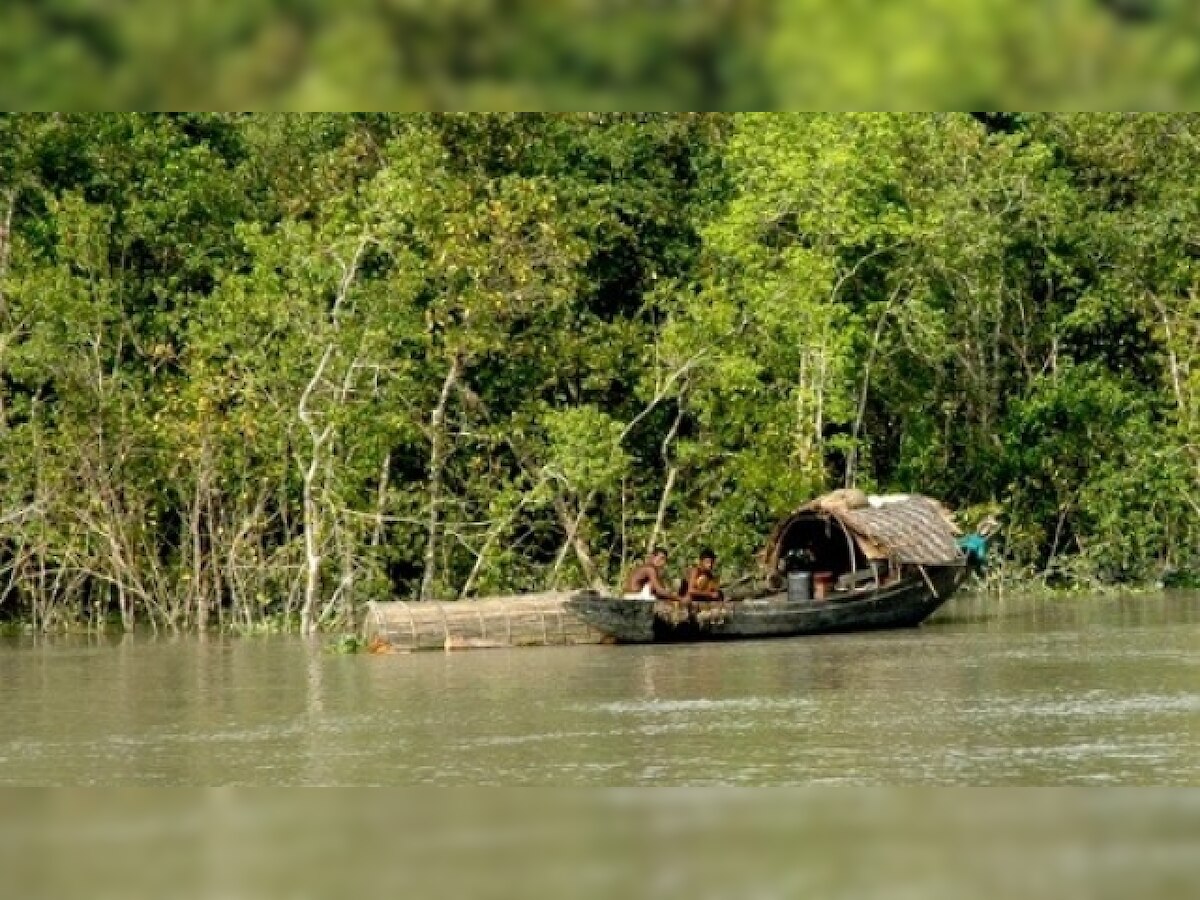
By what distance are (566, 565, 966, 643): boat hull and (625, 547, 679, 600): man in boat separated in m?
0.31

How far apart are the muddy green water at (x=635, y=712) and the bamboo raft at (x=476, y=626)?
0.33m

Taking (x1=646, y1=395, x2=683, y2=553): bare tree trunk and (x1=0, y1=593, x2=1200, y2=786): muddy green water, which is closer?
(x1=0, y1=593, x2=1200, y2=786): muddy green water

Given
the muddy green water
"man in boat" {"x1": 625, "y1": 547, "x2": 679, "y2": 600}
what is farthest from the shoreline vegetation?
"man in boat" {"x1": 625, "y1": 547, "x2": 679, "y2": 600}

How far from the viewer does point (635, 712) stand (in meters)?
11.8

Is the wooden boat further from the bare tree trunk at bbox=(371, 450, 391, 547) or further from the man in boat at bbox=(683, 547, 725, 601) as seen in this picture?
the bare tree trunk at bbox=(371, 450, 391, 547)

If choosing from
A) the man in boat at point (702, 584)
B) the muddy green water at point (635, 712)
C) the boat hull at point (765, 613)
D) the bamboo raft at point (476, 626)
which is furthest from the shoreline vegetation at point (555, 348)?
the boat hull at point (765, 613)

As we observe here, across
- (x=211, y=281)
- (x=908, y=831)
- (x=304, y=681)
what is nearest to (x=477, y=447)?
(x=211, y=281)

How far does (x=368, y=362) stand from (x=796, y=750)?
10.8m

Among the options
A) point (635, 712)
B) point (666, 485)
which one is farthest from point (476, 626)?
point (635, 712)

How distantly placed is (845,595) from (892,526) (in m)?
0.81

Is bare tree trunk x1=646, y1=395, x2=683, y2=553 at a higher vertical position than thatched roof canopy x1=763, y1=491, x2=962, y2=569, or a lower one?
higher

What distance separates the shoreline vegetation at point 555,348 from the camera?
20.0m

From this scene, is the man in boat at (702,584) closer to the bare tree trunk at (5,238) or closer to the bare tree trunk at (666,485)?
the bare tree trunk at (666,485)

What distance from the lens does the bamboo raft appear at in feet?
56.2
